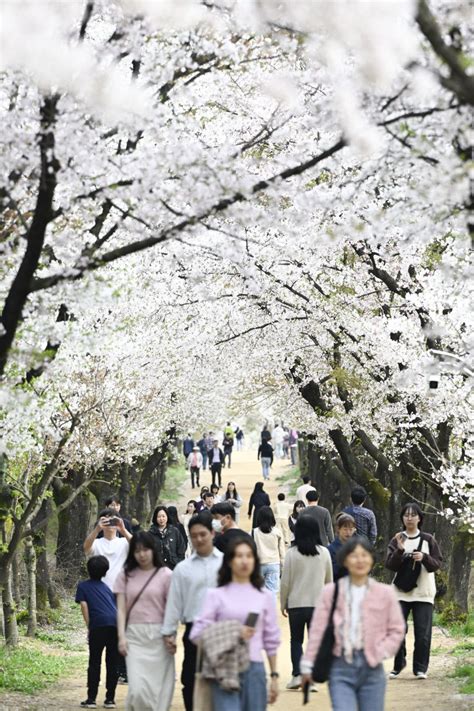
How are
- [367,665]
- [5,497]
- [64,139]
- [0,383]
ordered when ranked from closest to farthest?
[367,665], [64,139], [0,383], [5,497]

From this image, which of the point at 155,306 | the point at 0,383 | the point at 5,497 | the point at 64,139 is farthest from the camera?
the point at 155,306

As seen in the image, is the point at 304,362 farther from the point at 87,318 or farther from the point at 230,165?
the point at 230,165

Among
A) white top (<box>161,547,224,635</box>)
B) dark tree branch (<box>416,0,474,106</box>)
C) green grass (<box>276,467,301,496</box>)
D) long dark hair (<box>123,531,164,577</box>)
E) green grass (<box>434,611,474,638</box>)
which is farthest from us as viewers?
green grass (<box>276,467,301,496</box>)

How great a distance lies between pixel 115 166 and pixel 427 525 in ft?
42.5

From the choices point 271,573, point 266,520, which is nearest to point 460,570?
point 271,573

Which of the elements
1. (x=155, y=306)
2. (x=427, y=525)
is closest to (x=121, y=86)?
(x=155, y=306)

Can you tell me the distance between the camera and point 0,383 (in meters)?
9.20

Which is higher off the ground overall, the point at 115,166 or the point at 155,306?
the point at 155,306

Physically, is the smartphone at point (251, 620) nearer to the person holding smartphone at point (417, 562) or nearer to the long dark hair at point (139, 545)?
the long dark hair at point (139, 545)

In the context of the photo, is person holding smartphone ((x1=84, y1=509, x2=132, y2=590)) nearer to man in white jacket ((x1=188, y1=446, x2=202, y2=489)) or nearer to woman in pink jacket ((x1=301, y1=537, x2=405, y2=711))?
woman in pink jacket ((x1=301, y1=537, x2=405, y2=711))

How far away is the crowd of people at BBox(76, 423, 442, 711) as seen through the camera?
280 inches

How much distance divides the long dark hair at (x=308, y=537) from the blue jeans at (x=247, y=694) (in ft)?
12.2

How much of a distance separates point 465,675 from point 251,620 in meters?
6.26

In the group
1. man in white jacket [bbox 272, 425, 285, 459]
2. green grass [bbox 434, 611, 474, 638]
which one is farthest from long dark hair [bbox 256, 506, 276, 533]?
man in white jacket [bbox 272, 425, 285, 459]
